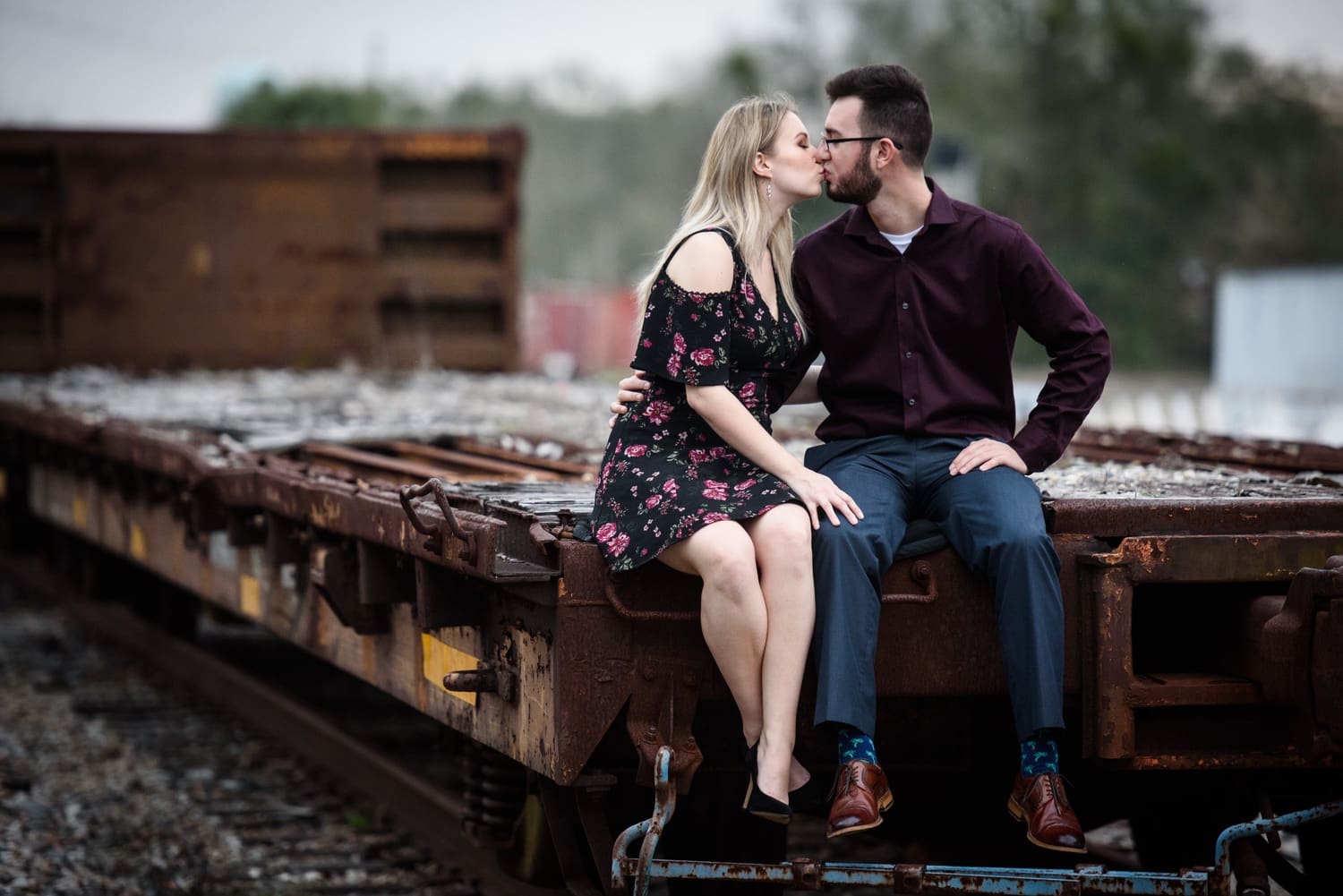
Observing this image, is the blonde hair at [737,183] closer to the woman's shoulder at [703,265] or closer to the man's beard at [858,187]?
the woman's shoulder at [703,265]

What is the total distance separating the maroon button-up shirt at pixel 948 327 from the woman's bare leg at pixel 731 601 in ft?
2.32

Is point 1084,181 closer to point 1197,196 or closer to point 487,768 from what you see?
point 1197,196

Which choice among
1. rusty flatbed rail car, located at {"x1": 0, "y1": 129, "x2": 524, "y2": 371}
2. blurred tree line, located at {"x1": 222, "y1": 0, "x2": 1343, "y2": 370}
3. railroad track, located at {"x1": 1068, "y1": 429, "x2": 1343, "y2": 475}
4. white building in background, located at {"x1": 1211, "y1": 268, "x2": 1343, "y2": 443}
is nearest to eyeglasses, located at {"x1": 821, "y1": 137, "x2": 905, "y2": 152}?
railroad track, located at {"x1": 1068, "y1": 429, "x2": 1343, "y2": 475}

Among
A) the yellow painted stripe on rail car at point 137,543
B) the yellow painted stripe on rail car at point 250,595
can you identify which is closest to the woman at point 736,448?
the yellow painted stripe on rail car at point 250,595

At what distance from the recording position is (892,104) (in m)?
3.80

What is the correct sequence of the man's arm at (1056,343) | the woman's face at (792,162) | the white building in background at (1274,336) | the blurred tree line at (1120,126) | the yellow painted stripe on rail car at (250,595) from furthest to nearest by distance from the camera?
the blurred tree line at (1120,126)
the white building in background at (1274,336)
the yellow painted stripe on rail car at (250,595)
the man's arm at (1056,343)
the woman's face at (792,162)

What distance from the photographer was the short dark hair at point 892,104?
379 cm

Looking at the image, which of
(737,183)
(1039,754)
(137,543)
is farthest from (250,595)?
(1039,754)

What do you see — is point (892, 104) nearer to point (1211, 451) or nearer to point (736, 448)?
Answer: point (736, 448)

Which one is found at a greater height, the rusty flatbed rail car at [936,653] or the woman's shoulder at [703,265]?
the woman's shoulder at [703,265]

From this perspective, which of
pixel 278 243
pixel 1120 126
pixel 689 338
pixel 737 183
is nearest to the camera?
pixel 689 338

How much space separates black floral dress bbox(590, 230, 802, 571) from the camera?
3340mm

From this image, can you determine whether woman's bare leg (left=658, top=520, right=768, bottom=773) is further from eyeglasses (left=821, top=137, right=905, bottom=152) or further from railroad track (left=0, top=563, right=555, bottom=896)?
railroad track (left=0, top=563, right=555, bottom=896)

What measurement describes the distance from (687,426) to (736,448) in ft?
0.45
